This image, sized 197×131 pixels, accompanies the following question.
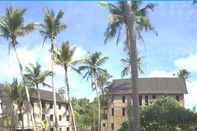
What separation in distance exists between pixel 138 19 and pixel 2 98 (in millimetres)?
43956

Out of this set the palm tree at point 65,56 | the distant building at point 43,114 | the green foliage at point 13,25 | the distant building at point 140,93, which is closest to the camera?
the green foliage at point 13,25

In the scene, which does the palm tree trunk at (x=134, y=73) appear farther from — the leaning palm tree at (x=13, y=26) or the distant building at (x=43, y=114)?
the distant building at (x=43, y=114)

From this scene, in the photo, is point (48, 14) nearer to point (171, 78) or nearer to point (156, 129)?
point (156, 129)

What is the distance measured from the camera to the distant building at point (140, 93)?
293 feet

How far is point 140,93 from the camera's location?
3524 inches

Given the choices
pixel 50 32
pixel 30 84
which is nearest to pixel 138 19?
pixel 50 32

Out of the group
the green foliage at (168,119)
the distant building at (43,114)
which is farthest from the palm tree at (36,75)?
the green foliage at (168,119)

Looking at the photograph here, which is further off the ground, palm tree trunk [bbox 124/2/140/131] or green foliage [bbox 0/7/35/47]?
green foliage [bbox 0/7/35/47]

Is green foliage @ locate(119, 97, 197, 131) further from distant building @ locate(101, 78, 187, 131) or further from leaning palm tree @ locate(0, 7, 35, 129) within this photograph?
distant building @ locate(101, 78, 187, 131)

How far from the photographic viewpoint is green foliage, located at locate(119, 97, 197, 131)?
44625mm

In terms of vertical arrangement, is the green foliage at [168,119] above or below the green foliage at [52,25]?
below

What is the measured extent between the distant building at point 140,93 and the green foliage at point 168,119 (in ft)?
140

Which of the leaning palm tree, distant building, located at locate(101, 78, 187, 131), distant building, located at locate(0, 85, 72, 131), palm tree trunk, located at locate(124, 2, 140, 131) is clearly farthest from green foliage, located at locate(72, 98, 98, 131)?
palm tree trunk, located at locate(124, 2, 140, 131)

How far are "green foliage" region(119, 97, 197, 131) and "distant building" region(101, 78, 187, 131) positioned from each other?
42.6 metres
